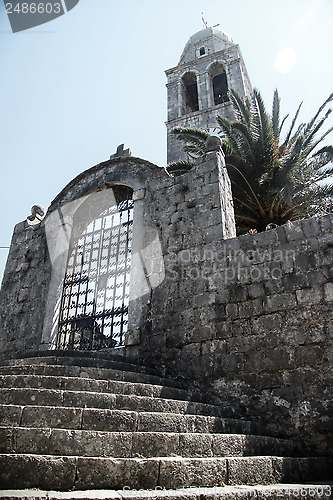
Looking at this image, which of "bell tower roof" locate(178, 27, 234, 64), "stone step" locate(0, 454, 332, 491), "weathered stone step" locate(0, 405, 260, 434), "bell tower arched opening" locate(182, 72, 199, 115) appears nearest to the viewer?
"stone step" locate(0, 454, 332, 491)

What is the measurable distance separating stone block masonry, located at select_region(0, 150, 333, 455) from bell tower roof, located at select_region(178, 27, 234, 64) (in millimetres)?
18296

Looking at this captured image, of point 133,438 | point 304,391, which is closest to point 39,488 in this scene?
point 133,438

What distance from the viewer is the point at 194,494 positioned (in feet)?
7.32

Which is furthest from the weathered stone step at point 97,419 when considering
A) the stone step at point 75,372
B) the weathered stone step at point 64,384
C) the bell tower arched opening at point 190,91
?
the bell tower arched opening at point 190,91

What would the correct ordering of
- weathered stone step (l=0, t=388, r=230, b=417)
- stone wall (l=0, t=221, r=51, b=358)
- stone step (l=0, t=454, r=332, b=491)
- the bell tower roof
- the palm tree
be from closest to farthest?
1. stone step (l=0, t=454, r=332, b=491)
2. weathered stone step (l=0, t=388, r=230, b=417)
3. stone wall (l=0, t=221, r=51, b=358)
4. the palm tree
5. the bell tower roof

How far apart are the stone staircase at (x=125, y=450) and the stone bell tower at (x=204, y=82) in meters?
15.8

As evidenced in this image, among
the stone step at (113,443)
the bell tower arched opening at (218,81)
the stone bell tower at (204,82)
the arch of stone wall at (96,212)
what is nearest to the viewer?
the stone step at (113,443)

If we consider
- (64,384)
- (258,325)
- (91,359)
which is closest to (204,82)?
(258,325)

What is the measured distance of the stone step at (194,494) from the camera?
1.99 metres

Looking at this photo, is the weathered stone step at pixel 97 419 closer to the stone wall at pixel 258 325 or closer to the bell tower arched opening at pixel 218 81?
the stone wall at pixel 258 325

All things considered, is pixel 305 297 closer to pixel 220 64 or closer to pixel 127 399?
pixel 127 399

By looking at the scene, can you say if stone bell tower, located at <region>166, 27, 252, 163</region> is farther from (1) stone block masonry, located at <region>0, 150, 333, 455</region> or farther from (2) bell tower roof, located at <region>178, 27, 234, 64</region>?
(1) stone block masonry, located at <region>0, 150, 333, 455</region>

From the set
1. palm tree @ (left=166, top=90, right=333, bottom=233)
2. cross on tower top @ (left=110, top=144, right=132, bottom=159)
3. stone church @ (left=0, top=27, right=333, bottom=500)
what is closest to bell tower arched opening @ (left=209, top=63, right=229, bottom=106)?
palm tree @ (left=166, top=90, right=333, bottom=233)

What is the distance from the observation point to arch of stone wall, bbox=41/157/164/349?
6.17 meters
